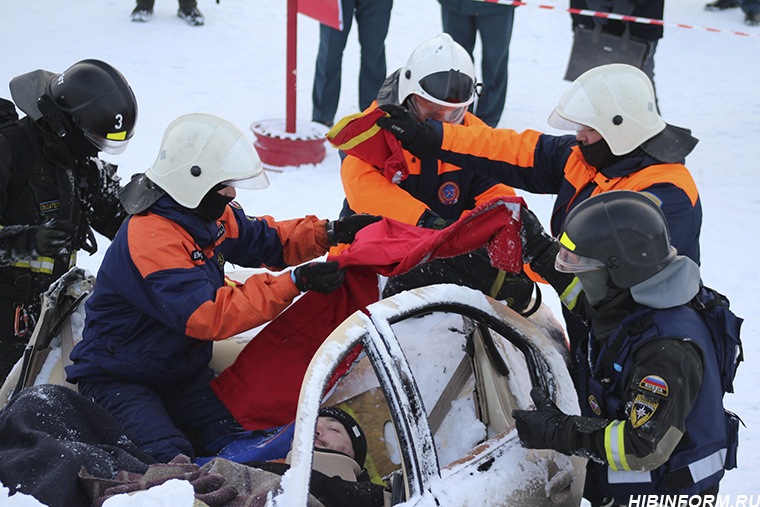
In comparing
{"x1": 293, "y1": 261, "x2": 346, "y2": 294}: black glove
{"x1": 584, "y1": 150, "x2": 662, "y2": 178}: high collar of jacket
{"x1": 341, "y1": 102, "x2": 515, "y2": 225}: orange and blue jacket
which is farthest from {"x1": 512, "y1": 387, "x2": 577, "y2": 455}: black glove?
{"x1": 341, "y1": 102, "x2": 515, "y2": 225}: orange and blue jacket

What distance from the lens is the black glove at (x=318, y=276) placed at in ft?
9.50

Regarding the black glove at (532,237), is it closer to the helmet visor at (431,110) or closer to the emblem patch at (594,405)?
the emblem patch at (594,405)

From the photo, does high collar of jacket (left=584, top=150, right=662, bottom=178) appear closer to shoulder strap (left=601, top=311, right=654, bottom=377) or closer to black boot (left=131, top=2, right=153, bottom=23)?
shoulder strap (left=601, top=311, right=654, bottom=377)

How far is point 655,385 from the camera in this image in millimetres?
2326

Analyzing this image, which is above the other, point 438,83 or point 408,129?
point 438,83

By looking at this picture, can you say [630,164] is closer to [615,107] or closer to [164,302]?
[615,107]

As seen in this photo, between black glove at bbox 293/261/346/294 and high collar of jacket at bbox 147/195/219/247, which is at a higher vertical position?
high collar of jacket at bbox 147/195/219/247

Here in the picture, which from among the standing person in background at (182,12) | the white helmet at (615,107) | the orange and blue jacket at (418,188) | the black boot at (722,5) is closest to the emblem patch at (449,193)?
the orange and blue jacket at (418,188)

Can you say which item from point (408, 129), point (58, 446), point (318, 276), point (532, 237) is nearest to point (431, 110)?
point (408, 129)

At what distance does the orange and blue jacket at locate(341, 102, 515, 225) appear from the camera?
3.87 m

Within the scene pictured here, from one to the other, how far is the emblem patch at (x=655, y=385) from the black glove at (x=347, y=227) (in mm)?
1533

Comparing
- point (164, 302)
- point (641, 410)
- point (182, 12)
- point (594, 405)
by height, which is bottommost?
point (594, 405)

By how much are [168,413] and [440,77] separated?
235cm

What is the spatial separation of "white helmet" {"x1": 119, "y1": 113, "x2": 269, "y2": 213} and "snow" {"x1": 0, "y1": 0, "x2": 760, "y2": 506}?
2927mm
